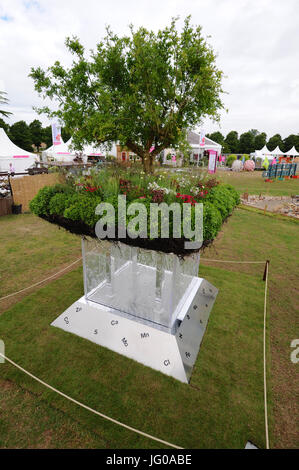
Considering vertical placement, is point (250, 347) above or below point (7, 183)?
below

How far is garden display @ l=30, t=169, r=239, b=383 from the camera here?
15.6 ft

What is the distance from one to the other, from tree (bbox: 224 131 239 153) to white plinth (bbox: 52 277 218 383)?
73822 millimetres

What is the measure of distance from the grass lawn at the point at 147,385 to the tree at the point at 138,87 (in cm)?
497

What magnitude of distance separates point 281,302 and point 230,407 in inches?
169

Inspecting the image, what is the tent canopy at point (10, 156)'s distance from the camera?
78.8 ft

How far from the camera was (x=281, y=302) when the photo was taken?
7.56m

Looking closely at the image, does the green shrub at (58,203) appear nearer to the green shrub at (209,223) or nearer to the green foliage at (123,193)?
the green foliage at (123,193)

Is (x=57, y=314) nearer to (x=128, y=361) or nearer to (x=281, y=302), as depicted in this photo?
(x=128, y=361)

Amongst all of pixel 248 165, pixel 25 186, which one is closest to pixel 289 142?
pixel 248 165

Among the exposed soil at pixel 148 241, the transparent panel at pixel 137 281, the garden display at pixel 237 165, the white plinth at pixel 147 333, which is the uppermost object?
the garden display at pixel 237 165

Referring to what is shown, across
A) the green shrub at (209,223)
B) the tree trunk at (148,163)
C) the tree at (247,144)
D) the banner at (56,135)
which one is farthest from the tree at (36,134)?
the green shrub at (209,223)

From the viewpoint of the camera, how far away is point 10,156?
24.0 meters
